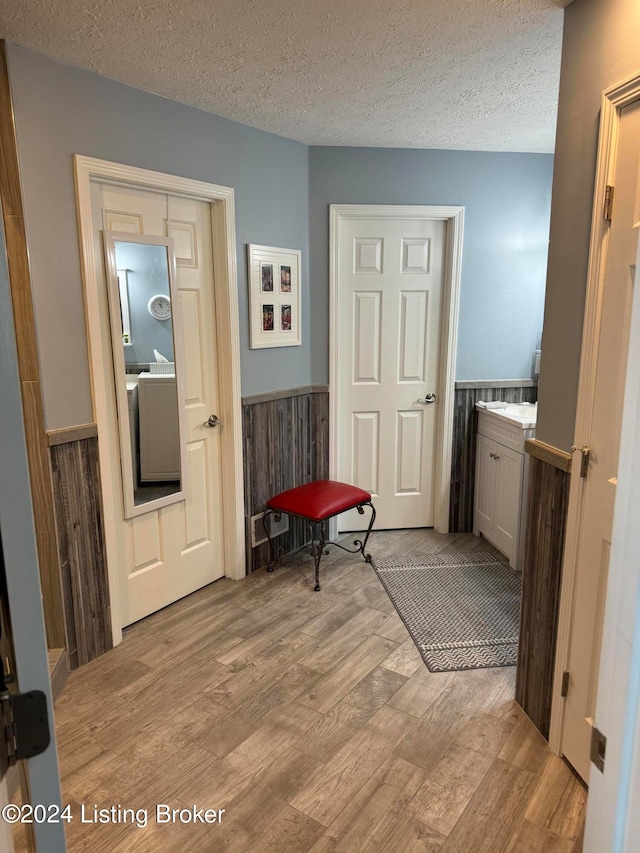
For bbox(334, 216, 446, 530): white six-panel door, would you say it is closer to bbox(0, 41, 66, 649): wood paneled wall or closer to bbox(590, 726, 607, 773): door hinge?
bbox(0, 41, 66, 649): wood paneled wall

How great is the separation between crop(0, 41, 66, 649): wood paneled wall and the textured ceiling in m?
0.37

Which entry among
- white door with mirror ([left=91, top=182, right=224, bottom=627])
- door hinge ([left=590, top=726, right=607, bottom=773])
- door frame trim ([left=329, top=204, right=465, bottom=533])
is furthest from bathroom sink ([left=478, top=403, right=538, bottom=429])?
door hinge ([left=590, top=726, right=607, bottom=773])

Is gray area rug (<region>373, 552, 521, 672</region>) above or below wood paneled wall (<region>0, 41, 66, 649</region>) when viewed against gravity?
below

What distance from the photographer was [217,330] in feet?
9.79

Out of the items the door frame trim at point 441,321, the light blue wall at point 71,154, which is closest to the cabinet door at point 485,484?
the door frame trim at point 441,321

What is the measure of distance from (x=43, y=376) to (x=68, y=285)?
0.38 m

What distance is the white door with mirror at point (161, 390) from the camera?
98.4 inches

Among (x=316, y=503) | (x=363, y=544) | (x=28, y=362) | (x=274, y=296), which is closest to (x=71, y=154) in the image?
(x=28, y=362)

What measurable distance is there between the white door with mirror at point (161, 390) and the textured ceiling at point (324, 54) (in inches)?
20.8

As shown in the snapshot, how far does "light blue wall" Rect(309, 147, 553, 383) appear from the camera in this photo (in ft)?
11.0

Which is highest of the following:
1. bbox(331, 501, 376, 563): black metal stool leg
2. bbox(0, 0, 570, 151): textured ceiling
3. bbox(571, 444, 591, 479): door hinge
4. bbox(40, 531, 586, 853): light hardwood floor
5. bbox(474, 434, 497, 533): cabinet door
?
bbox(0, 0, 570, 151): textured ceiling

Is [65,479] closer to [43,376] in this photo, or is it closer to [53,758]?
[43,376]

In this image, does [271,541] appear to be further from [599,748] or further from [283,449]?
[599,748]

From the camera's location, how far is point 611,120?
1.56m
